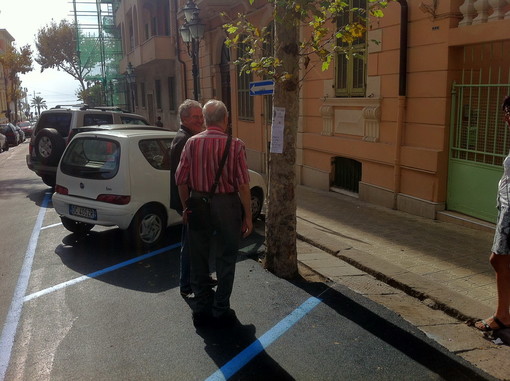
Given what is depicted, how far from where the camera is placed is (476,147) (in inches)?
283

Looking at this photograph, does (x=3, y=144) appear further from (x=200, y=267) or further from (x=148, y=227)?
(x=200, y=267)

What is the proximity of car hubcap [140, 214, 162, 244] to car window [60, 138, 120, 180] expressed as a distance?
2.47 feet

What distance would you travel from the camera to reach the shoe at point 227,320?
4.25 m

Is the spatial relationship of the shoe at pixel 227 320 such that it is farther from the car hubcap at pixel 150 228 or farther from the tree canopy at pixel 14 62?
the tree canopy at pixel 14 62

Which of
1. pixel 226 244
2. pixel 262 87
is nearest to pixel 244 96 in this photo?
pixel 262 87

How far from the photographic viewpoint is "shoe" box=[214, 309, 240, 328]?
425 cm

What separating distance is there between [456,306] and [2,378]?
3692 millimetres

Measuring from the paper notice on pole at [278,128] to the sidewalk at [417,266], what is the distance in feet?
4.91

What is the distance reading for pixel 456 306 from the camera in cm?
448

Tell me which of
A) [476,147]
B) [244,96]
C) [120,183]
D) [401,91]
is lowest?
[120,183]

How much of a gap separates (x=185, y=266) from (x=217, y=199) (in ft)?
3.21

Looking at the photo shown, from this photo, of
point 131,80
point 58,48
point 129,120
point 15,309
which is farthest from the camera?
point 58,48

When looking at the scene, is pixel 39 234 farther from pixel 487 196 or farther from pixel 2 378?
pixel 487 196

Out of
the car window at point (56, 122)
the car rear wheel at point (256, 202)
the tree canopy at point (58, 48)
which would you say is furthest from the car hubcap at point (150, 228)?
the tree canopy at point (58, 48)
